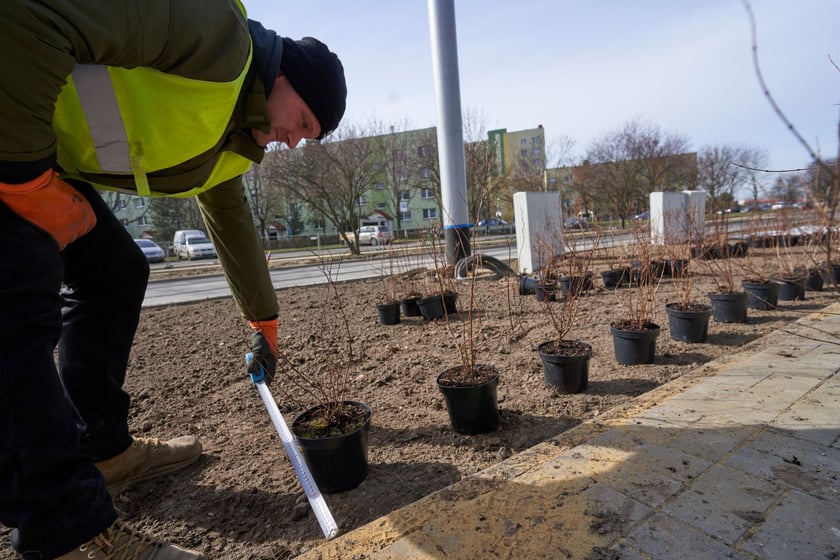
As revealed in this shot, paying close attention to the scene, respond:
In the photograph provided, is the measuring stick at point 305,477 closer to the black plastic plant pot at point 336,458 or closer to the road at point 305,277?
the black plastic plant pot at point 336,458

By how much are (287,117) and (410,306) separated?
3.58 m

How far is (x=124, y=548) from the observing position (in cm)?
126

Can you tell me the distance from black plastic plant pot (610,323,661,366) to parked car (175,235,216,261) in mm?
23946

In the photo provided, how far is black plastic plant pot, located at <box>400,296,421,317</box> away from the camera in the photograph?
4957mm

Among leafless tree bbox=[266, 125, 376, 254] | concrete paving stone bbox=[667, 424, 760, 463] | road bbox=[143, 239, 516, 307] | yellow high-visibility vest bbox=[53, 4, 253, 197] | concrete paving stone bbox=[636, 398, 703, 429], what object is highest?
leafless tree bbox=[266, 125, 376, 254]

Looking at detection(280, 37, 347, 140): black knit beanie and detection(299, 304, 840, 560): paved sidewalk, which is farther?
Answer: detection(280, 37, 347, 140): black knit beanie

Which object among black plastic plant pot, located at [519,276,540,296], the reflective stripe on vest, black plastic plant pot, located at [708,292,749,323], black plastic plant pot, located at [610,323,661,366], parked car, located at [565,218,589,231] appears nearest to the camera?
the reflective stripe on vest

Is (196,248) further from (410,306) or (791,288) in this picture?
(791,288)

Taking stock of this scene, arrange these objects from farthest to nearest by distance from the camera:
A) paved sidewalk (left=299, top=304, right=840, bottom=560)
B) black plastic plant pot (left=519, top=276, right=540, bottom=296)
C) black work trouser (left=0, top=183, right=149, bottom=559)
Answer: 1. black plastic plant pot (left=519, top=276, right=540, bottom=296)
2. paved sidewalk (left=299, top=304, right=840, bottom=560)
3. black work trouser (left=0, top=183, right=149, bottom=559)

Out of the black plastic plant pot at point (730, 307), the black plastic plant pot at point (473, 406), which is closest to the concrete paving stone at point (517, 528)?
the black plastic plant pot at point (473, 406)

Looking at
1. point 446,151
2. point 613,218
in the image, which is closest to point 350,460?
point 613,218

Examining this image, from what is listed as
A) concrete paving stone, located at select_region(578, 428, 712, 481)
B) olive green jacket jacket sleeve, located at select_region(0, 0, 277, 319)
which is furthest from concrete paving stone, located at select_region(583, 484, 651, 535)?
olive green jacket jacket sleeve, located at select_region(0, 0, 277, 319)

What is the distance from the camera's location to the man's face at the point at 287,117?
1.47 meters

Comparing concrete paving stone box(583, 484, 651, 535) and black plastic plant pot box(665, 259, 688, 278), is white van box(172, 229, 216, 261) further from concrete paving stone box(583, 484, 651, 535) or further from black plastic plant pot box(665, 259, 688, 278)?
concrete paving stone box(583, 484, 651, 535)
